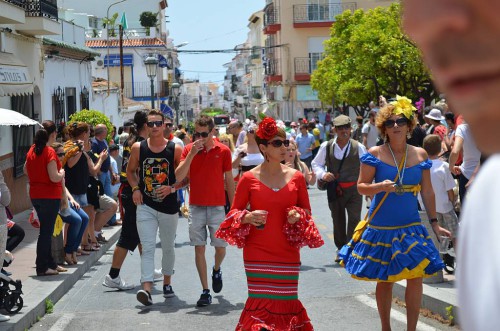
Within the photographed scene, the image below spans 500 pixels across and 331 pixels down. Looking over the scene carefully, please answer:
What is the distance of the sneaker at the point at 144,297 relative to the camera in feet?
31.8

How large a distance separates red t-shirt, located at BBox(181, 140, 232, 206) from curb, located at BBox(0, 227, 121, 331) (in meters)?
1.81

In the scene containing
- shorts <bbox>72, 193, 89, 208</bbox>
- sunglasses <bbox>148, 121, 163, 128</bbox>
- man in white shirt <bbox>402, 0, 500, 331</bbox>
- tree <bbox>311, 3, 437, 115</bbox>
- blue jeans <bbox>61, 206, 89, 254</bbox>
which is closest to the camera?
man in white shirt <bbox>402, 0, 500, 331</bbox>

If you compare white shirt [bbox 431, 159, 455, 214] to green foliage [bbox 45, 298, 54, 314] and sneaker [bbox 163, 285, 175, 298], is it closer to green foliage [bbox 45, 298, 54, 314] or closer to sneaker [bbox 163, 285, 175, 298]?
sneaker [bbox 163, 285, 175, 298]

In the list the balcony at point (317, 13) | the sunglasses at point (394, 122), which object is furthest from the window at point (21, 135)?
the balcony at point (317, 13)

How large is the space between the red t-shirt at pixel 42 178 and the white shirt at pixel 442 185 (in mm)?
4308

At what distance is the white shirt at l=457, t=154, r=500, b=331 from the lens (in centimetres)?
77

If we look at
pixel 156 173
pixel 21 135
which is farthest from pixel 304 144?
pixel 156 173

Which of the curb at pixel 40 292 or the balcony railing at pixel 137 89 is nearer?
the curb at pixel 40 292

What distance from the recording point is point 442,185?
10148 millimetres

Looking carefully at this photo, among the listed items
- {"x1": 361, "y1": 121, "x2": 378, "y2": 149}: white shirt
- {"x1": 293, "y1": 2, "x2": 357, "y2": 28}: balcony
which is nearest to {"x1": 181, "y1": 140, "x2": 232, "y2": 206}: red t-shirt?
{"x1": 361, "y1": 121, "x2": 378, "y2": 149}: white shirt

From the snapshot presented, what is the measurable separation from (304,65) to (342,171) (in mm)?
59584

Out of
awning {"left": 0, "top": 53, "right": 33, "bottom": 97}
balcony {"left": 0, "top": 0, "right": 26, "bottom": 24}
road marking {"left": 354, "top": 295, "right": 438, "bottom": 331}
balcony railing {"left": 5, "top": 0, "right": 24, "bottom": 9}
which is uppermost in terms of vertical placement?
balcony railing {"left": 5, "top": 0, "right": 24, "bottom": 9}

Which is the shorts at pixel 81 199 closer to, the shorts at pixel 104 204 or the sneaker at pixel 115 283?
the shorts at pixel 104 204

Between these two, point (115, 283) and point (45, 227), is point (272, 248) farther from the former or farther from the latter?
point (45, 227)
